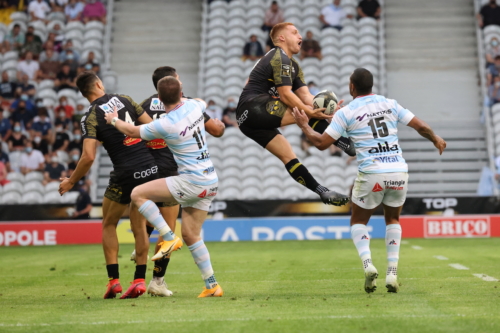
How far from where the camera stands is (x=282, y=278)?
29.0 feet

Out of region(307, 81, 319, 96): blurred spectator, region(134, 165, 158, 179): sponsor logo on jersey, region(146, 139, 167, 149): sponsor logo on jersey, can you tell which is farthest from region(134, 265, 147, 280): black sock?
region(307, 81, 319, 96): blurred spectator

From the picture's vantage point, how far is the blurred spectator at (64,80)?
2045 centimetres

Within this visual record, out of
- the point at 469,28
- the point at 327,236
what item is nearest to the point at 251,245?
the point at 327,236

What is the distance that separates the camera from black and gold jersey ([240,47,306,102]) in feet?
25.0

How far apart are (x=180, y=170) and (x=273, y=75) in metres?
1.53

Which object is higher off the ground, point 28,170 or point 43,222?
point 28,170

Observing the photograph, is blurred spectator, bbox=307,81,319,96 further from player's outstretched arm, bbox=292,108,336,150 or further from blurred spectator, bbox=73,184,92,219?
player's outstretched arm, bbox=292,108,336,150

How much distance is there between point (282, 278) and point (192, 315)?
3.34 m

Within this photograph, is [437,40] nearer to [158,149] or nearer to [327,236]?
[327,236]

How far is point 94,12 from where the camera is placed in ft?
74.2

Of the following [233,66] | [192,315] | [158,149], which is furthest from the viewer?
[233,66]

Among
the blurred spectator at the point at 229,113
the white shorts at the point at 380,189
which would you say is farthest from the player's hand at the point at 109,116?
the blurred spectator at the point at 229,113

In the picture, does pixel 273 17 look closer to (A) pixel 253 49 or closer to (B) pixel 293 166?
(A) pixel 253 49

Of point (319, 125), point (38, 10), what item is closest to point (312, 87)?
point (38, 10)
